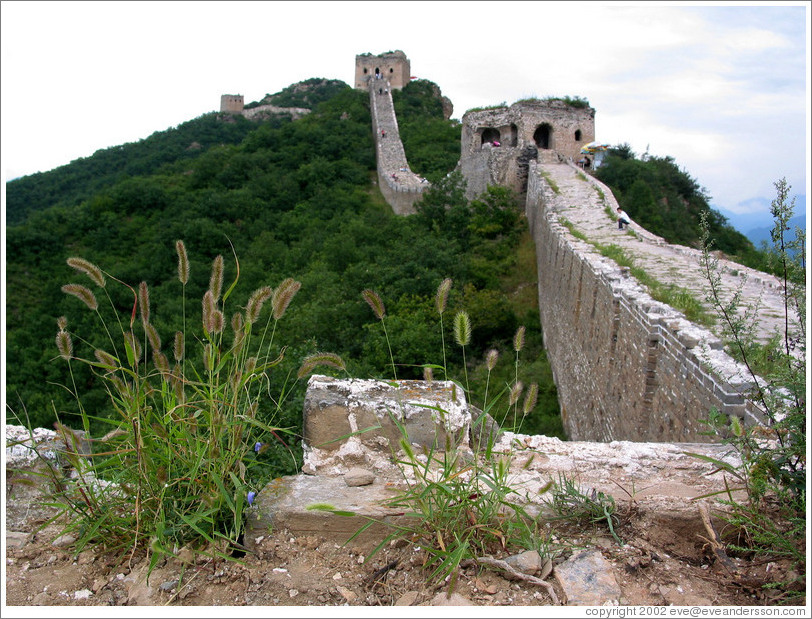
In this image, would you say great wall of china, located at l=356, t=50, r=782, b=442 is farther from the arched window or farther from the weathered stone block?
the arched window

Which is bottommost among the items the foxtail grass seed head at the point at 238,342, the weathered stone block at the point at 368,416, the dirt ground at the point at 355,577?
the dirt ground at the point at 355,577

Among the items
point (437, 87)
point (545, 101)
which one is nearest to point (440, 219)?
point (545, 101)

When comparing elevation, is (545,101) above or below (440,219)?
above

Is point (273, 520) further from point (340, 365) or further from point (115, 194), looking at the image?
point (115, 194)

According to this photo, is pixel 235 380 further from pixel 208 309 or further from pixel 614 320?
pixel 614 320

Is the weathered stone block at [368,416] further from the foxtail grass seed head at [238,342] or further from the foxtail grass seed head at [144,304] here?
the foxtail grass seed head at [144,304]

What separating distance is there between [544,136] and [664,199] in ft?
17.8

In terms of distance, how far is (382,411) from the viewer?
3373 mm

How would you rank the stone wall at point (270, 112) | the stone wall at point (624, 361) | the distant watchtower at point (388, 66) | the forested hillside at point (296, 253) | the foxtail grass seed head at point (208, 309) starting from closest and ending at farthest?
the foxtail grass seed head at point (208, 309), the stone wall at point (624, 361), the forested hillside at point (296, 253), the distant watchtower at point (388, 66), the stone wall at point (270, 112)

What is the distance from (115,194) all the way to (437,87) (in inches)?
1024

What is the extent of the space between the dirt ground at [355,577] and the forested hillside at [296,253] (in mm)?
713

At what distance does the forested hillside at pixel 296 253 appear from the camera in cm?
1155

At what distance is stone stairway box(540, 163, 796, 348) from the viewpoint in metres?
5.66

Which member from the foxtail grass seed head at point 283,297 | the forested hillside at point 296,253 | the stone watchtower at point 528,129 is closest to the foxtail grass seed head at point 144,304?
the forested hillside at point 296,253
